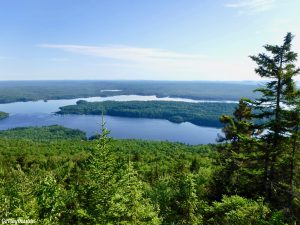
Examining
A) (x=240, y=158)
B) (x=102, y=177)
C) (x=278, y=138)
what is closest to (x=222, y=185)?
(x=240, y=158)

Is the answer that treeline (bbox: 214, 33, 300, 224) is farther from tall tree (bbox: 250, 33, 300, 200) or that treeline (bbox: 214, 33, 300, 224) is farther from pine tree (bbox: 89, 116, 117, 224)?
pine tree (bbox: 89, 116, 117, 224)

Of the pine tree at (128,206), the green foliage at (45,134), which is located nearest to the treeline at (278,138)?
the pine tree at (128,206)

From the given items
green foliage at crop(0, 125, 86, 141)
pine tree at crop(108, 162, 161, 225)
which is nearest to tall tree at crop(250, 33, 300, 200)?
pine tree at crop(108, 162, 161, 225)

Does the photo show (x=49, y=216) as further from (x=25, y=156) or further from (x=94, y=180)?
(x=25, y=156)

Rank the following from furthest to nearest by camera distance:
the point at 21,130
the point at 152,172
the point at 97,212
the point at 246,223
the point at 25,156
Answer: the point at 21,130, the point at 25,156, the point at 152,172, the point at 246,223, the point at 97,212

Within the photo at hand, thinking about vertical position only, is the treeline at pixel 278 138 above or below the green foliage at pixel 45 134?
above

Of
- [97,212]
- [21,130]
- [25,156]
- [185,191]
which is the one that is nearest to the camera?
[97,212]

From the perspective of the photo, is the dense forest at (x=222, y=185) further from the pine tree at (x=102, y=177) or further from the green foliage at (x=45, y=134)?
the green foliage at (x=45, y=134)

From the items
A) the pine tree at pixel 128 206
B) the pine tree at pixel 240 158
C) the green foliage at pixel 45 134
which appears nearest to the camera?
the pine tree at pixel 128 206

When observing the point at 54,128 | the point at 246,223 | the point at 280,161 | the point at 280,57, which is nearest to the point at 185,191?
the point at 246,223
